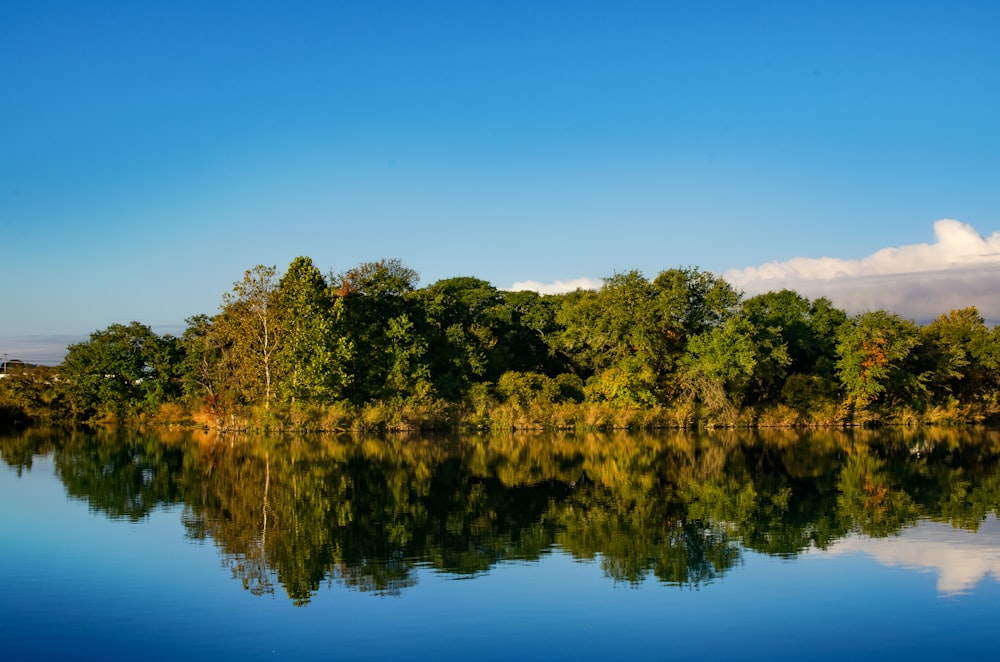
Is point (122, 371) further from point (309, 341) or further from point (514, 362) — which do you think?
point (514, 362)

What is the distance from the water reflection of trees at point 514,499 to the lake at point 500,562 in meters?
0.11

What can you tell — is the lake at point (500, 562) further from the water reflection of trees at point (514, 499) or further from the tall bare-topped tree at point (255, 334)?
the tall bare-topped tree at point (255, 334)

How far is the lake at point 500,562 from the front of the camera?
10320 mm

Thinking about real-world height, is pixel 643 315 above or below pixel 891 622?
above

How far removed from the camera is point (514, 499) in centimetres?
2153

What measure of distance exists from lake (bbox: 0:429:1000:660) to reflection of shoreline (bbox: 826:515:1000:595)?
0.07 metres

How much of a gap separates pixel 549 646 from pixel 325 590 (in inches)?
152

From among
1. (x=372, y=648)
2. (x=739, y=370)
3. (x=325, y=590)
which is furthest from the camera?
(x=739, y=370)

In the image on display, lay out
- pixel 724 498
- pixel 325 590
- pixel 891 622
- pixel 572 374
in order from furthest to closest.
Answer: pixel 572 374 < pixel 724 498 < pixel 325 590 < pixel 891 622

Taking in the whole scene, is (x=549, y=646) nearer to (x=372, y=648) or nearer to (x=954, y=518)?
(x=372, y=648)

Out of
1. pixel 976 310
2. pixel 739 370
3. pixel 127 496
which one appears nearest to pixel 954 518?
pixel 127 496

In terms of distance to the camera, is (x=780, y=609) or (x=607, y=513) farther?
(x=607, y=513)

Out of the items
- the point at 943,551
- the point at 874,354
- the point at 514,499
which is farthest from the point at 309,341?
the point at 943,551

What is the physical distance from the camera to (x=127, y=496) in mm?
22703
